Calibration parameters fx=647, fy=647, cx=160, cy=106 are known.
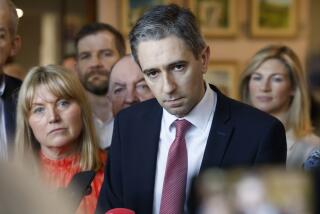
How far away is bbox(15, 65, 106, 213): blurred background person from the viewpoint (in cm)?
275

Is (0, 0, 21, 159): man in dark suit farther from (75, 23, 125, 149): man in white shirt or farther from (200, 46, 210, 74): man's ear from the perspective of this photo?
(200, 46, 210, 74): man's ear

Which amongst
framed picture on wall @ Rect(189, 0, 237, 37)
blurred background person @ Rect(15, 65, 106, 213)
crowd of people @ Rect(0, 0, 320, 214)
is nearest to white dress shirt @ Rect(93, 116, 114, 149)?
crowd of people @ Rect(0, 0, 320, 214)

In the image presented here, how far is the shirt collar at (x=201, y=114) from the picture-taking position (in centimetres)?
225

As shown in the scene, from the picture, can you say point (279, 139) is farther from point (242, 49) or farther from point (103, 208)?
point (242, 49)

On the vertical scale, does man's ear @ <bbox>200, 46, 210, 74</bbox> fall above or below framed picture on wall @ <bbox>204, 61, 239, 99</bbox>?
above

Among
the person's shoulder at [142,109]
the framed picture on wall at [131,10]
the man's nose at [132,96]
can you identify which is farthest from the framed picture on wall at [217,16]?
the person's shoulder at [142,109]

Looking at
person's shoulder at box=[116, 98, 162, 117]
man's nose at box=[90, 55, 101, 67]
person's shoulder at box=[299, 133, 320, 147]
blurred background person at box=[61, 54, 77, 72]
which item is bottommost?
person's shoulder at box=[299, 133, 320, 147]

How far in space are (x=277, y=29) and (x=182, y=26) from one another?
14.2 feet

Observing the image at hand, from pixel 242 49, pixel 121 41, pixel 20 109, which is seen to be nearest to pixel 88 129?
pixel 20 109

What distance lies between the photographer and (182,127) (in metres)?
2.23

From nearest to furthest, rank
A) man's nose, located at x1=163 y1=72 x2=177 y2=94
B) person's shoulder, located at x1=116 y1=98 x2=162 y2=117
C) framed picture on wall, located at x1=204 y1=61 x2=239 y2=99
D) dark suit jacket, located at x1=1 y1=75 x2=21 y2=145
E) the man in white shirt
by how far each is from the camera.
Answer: man's nose, located at x1=163 y1=72 x2=177 y2=94
person's shoulder, located at x1=116 y1=98 x2=162 y2=117
dark suit jacket, located at x1=1 y1=75 x2=21 y2=145
the man in white shirt
framed picture on wall, located at x1=204 y1=61 x2=239 y2=99

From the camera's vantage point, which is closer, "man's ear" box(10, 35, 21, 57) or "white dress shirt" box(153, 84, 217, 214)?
"white dress shirt" box(153, 84, 217, 214)

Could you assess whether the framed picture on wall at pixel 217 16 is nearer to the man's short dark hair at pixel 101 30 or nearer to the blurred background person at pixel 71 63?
the blurred background person at pixel 71 63

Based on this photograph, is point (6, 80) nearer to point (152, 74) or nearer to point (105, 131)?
point (105, 131)
